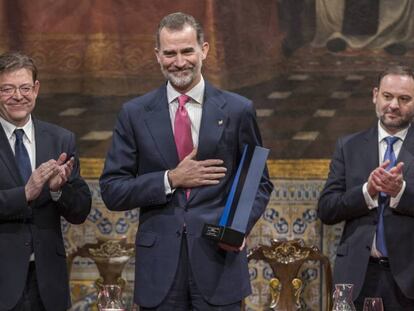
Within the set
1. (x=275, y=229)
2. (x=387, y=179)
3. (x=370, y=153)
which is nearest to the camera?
(x=387, y=179)

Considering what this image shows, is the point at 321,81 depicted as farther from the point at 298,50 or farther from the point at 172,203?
the point at 172,203

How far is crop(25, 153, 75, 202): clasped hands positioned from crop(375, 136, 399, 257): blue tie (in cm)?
183

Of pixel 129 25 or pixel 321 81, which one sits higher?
pixel 129 25

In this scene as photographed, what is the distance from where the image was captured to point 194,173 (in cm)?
418

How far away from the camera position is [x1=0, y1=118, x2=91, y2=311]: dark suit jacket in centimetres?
459

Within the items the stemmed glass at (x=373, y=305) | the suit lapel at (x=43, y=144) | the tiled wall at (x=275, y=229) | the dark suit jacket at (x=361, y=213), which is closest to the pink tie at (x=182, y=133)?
the suit lapel at (x=43, y=144)

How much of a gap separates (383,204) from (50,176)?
1.96 m

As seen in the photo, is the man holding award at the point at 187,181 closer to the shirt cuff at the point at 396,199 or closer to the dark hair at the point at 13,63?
the dark hair at the point at 13,63

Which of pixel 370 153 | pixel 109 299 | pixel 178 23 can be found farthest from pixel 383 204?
pixel 109 299

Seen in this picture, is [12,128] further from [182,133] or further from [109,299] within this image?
[109,299]

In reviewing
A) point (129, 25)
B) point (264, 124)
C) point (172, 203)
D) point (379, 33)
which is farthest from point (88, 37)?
point (172, 203)

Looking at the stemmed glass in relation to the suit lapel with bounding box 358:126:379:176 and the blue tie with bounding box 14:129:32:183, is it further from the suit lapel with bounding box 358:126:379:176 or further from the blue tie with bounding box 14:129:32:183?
the blue tie with bounding box 14:129:32:183

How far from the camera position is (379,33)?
624cm

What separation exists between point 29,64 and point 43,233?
92 centimetres
